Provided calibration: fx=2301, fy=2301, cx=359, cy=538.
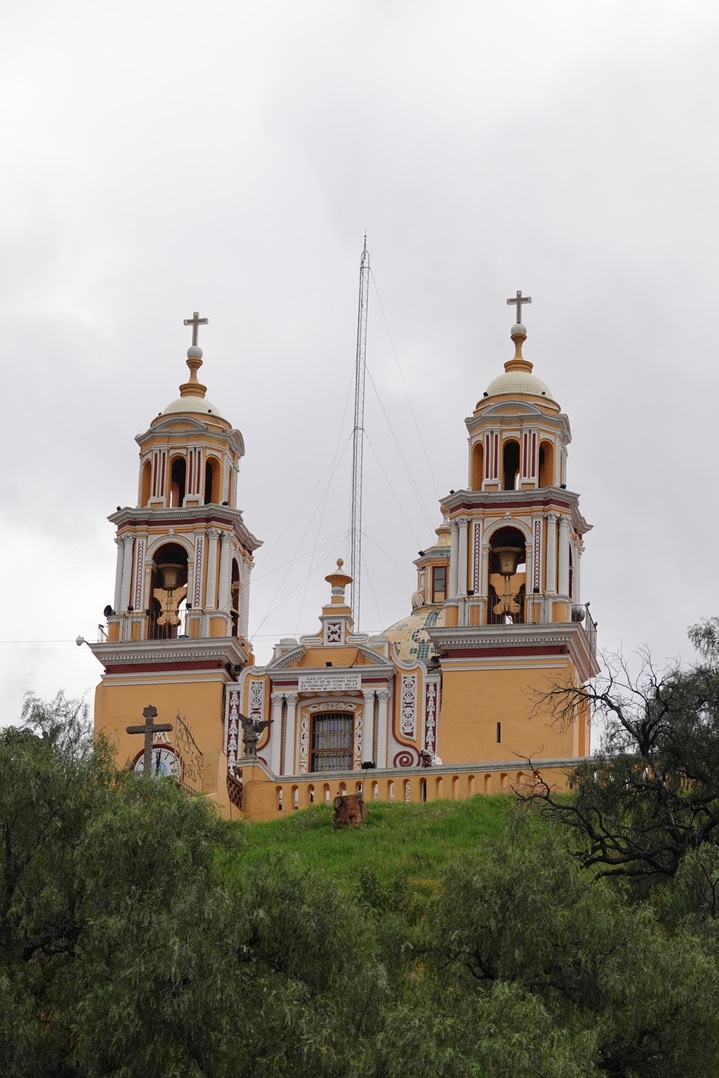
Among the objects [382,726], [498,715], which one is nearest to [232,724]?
[382,726]

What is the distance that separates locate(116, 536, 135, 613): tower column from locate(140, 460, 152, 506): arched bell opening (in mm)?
1178

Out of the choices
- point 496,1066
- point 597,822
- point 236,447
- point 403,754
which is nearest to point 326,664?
point 403,754

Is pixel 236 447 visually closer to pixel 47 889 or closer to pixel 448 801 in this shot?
pixel 448 801

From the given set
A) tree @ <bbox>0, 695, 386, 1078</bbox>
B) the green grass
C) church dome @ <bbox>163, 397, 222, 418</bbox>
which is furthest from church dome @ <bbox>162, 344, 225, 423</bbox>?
tree @ <bbox>0, 695, 386, 1078</bbox>

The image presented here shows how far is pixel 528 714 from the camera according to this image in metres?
46.6

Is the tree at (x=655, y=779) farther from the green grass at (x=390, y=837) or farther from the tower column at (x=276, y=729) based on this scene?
the tower column at (x=276, y=729)

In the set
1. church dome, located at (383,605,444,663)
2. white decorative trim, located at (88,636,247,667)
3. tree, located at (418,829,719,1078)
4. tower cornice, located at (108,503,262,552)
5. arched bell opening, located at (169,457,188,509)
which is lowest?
tree, located at (418,829,719,1078)

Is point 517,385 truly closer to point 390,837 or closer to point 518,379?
point 518,379

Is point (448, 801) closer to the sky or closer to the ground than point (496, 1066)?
closer to the sky

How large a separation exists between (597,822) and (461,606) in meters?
18.9

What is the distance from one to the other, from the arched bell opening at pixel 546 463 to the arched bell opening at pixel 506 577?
153 cm

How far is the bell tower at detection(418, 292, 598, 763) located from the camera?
153ft

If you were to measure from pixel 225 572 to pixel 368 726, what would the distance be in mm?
4842

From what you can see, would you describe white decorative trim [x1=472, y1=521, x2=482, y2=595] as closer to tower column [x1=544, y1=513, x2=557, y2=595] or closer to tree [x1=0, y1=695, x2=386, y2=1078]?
tower column [x1=544, y1=513, x2=557, y2=595]
